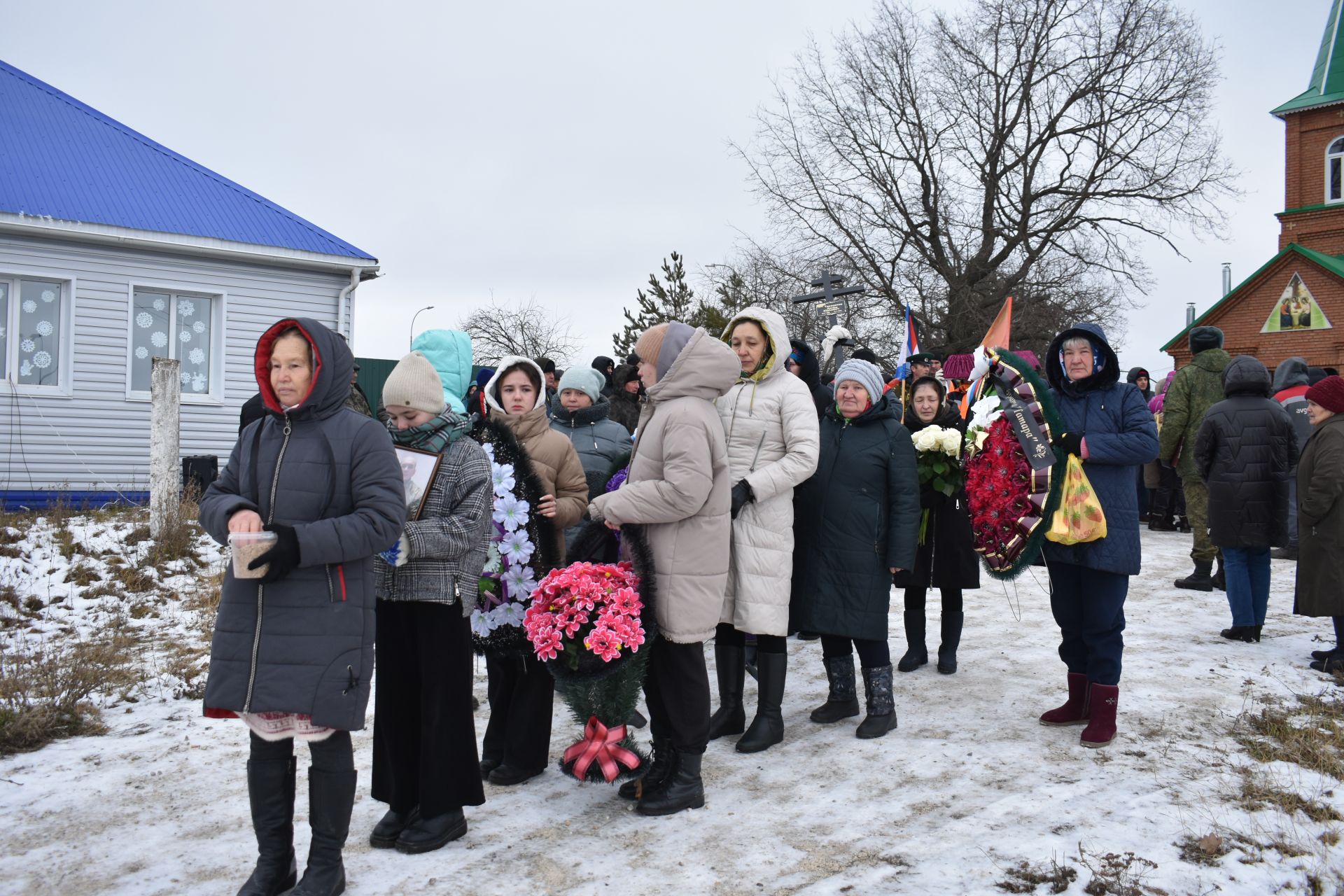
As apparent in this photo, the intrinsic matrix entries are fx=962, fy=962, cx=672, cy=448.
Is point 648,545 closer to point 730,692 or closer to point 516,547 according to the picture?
point 516,547

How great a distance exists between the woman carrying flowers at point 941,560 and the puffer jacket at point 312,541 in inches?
147

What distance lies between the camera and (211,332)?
46.9 feet

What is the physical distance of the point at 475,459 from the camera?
3.73m

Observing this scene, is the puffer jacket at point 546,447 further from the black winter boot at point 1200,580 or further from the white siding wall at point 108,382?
the white siding wall at point 108,382

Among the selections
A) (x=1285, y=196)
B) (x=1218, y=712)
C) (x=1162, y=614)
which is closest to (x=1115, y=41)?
(x=1285, y=196)

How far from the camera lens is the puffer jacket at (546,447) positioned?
479 cm

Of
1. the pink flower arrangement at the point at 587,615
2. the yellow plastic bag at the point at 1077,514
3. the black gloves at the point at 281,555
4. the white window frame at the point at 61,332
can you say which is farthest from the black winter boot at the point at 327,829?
the white window frame at the point at 61,332

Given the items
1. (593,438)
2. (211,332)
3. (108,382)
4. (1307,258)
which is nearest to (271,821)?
(593,438)

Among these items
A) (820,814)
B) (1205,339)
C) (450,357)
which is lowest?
(820,814)

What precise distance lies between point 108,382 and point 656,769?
12460 mm

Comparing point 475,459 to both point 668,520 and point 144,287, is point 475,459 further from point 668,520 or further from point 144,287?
point 144,287

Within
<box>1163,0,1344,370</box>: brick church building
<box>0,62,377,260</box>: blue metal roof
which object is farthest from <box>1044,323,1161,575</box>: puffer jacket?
<box>1163,0,1344,370</box>: brick church building

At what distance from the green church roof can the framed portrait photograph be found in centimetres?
4679

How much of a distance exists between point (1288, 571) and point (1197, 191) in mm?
22862
